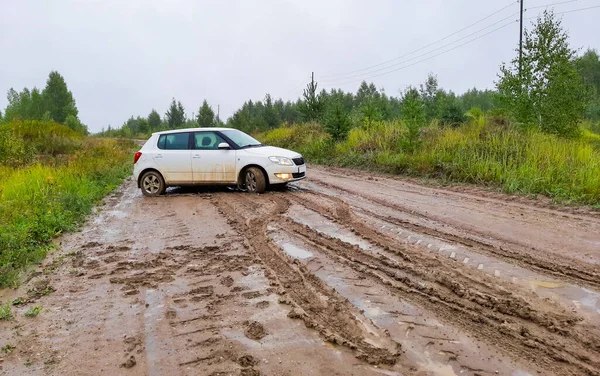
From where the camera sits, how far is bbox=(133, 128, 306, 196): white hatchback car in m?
10.7

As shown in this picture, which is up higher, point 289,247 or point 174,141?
point 174,141

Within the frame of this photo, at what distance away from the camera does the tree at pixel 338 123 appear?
20.0m

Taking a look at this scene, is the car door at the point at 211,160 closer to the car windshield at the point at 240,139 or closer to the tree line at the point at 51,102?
the car windshield at the point at 240,139

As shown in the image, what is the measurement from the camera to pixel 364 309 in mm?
3834

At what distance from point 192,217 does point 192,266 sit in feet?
10.2

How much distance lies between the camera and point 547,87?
16312mm

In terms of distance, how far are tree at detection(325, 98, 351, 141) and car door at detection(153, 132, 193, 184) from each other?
9.92m

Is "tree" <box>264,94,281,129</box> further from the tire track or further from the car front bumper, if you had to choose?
the tire track

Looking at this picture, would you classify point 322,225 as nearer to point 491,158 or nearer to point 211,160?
point 211,160

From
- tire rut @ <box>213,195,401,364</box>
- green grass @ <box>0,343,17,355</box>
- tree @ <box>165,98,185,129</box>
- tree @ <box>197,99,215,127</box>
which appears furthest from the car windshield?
tree @ <box>165,98,185,129</box>

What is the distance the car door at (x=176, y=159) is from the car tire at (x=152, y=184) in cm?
19

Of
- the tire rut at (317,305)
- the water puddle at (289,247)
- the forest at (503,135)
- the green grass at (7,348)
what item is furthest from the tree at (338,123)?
the green grass at (7,348)

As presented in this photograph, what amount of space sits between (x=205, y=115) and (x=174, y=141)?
40.5 meters

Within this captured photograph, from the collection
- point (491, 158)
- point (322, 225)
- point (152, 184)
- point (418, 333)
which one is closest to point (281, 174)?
point (152, 184)
